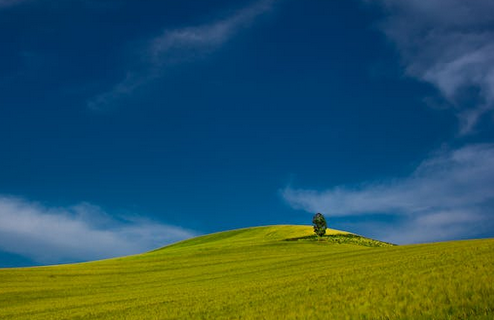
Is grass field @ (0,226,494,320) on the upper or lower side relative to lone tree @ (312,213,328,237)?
lower

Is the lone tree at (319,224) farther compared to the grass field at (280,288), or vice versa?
the lone tree at (319,224)

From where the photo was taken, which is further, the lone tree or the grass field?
the lone tree

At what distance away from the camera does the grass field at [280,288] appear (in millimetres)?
8952

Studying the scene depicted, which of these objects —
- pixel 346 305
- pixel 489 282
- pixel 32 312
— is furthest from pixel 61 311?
pixel 489 282

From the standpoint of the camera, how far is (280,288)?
65.3ft

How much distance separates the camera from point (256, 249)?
208ft

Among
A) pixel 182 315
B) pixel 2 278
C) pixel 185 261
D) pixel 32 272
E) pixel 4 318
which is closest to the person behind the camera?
pixel 182 315

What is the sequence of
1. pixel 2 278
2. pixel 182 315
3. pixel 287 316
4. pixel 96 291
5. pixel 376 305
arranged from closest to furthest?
1. pixel 376 305
2. pixel 287 316
3. pixel 182 315
4. pixel 96 291
5. pixel 2 278

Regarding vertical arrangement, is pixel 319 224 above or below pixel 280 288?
above

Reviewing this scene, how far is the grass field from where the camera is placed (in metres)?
8.95

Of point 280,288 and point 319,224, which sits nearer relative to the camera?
point 280,288

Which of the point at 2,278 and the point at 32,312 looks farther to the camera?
the point at 2,278

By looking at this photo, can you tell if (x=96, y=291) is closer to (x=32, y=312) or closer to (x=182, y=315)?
(x=32, y=312)

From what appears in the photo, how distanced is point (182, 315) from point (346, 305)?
860 cm
